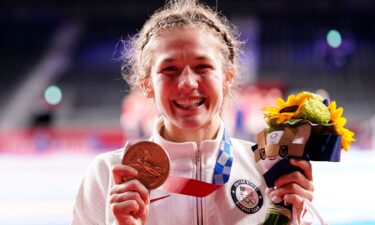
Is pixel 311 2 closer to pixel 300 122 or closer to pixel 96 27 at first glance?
pixel 96 27

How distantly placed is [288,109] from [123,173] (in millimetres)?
440

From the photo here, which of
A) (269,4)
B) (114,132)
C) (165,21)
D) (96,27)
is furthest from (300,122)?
(96,27)

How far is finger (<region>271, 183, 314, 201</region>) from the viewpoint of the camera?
1219 mm

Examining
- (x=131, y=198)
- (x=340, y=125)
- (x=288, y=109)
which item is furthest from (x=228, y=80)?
(x=131, y=198)

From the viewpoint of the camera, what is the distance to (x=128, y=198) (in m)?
1.22

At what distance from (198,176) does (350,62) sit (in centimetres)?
1108

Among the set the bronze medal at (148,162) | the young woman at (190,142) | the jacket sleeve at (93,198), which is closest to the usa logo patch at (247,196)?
the young woman at (190,142)

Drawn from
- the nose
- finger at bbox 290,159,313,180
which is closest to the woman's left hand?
finger at bbox 290,159,313,180

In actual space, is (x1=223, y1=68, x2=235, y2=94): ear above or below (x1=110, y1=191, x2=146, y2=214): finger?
above

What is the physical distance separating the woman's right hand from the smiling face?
235 mm

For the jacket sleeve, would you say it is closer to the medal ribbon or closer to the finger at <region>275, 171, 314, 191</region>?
the medal ribbon

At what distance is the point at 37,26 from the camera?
12.7 metres

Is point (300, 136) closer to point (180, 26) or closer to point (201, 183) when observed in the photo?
point (201, 183)

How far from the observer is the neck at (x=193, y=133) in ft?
4.92
